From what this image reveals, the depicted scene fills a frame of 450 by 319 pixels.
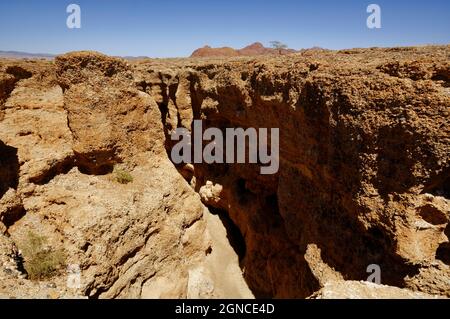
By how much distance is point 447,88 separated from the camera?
6359 mm

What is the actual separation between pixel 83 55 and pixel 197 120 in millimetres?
8031

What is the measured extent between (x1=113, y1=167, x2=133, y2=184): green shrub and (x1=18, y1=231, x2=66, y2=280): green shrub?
7.79 feet

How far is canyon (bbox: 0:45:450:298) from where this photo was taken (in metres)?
6.46

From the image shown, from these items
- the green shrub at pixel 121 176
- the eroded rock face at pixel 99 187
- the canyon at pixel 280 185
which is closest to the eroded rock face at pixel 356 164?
the canyon at pixel 280 185

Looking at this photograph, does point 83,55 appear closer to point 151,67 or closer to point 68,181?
point 68,181

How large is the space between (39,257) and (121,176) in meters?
2.89

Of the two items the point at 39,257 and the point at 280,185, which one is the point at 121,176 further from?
the point at 280,185

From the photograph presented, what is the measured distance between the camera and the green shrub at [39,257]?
6.28 m

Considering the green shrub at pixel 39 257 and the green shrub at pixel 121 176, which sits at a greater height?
the green shrub at pixel 121 176

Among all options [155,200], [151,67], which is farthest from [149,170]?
[151,67]

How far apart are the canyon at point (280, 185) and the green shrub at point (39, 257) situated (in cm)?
4

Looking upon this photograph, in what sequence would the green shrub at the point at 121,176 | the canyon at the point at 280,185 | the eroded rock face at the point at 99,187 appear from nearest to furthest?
the canyon at the point at 280,185 < the eroded rock face at the point at 99,187 < the green shrub at the point at 121,176

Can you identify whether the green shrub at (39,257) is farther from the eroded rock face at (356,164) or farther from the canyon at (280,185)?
the eroded rock face at (356,164)
